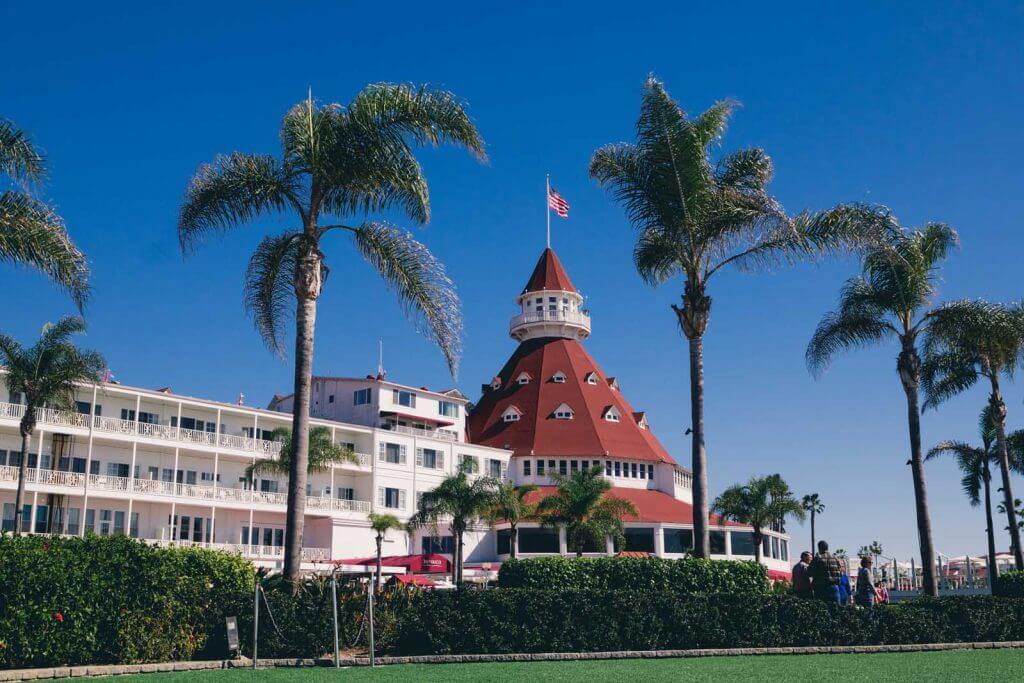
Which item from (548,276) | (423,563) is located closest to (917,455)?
(423,563)

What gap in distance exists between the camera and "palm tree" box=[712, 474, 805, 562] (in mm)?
68875

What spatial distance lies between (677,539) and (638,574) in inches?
1703

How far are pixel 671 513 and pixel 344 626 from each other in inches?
1924

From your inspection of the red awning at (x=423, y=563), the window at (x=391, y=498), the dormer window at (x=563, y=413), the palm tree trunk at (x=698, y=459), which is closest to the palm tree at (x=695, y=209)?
the palm tree trunk at (x=698, y=459)

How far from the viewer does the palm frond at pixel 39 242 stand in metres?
18.4

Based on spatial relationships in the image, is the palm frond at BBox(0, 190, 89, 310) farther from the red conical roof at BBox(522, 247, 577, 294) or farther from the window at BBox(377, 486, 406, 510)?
→ the red conical roof at BBox(522, 247, 577, 294)

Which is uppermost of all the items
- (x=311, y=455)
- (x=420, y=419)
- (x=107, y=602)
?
(x=420, y=419)

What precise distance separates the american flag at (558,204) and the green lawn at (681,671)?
57.8 m

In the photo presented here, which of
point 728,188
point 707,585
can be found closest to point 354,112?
point 728,188

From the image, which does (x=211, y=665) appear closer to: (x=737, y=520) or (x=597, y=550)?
(x=597, y=550)

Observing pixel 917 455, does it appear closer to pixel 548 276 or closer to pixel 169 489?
pixel 169 489

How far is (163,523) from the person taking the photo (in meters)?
52.6

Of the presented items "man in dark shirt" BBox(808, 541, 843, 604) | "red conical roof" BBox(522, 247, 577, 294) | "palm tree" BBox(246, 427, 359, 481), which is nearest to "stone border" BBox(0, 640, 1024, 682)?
"man in dark shirt" BBox(808, 541, 843, 604)

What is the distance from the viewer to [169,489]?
51812 mm
